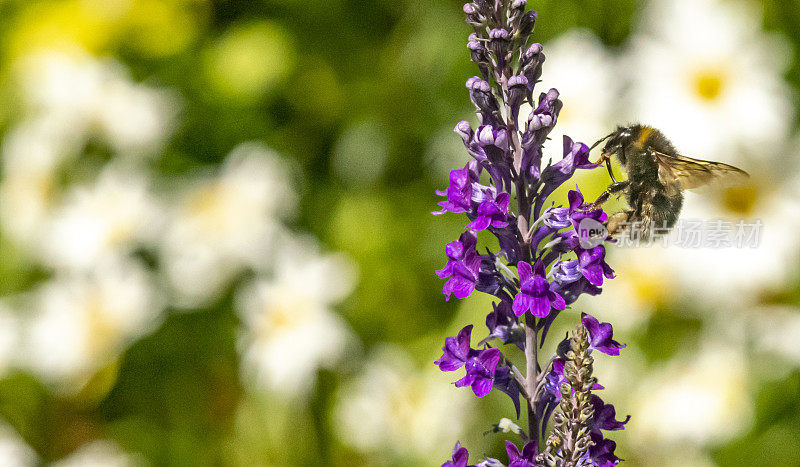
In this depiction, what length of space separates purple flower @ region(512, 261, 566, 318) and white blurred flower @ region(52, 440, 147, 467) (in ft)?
7.83

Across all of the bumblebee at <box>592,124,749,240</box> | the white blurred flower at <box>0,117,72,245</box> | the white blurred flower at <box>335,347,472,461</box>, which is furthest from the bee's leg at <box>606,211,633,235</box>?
the white blurred flower at <box>0,117,72,245</box>

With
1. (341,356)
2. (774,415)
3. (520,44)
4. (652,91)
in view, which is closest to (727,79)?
(652,91)

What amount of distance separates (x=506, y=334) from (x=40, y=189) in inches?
108

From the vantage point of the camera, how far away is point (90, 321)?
280 cm

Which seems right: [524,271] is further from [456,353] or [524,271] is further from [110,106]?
[110,106]

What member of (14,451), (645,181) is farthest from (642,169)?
(14,451)

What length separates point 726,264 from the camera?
8.94 ft

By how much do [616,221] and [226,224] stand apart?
1.96 m

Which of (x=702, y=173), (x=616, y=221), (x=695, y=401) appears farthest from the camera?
(x=695, y=401)

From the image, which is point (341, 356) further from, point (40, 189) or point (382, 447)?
point (40, 189)

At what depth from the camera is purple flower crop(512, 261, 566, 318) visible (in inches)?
32.9

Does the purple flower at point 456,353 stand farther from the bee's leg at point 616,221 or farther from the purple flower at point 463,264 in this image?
the bee's leg at point 616,221

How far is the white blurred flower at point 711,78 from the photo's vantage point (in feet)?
8.93

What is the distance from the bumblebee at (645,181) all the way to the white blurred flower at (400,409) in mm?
1333
